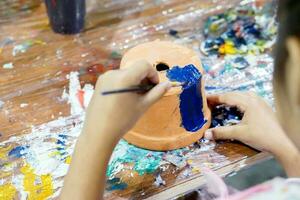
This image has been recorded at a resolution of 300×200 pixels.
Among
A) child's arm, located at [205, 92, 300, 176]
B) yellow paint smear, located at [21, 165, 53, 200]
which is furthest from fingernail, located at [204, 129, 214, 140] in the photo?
yellow paint smear, located at [21, 165, 53, 200]

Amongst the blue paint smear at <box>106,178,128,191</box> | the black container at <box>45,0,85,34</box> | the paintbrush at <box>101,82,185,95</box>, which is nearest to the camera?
the paintbrush at <box>101,82,185,95</box>

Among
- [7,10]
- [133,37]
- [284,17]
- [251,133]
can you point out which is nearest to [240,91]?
[251,133]

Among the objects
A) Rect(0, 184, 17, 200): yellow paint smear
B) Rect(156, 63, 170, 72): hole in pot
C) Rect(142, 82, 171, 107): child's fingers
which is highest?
Rect(142, 82, 171, 107): child's fingers

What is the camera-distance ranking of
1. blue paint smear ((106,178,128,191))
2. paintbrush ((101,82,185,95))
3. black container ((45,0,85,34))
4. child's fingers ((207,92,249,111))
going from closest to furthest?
paintbrush ((101,82,185,95)) < blue paint smear ((106,178,128,191)) < child's fingers ((207,92,249,111)) < black container ((45,0,85,34))

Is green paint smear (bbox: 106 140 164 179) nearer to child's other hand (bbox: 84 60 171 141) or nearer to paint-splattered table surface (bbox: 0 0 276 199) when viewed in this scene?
paint-splattered table surface (bbox: 0 0 276 199)

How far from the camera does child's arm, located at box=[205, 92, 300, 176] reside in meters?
1.05

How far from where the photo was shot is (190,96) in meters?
1.05

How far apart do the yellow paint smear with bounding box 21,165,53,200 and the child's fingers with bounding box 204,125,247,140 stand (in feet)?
1.18

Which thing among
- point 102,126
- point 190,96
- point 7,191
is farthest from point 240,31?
point 7,191

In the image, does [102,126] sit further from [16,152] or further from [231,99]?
[231,99]

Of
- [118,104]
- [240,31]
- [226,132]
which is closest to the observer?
[118,104]

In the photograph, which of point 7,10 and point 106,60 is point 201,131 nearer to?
point 106,60

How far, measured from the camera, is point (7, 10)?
4.83 ft

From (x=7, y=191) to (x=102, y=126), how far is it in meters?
0.25
